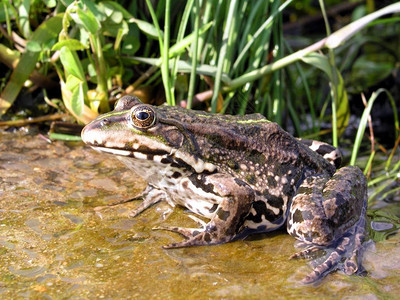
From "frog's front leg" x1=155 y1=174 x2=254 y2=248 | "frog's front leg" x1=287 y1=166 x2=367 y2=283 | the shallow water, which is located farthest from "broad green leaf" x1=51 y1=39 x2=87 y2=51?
"frog's front leg" x1=287 y1=166 x2=367 y2=283

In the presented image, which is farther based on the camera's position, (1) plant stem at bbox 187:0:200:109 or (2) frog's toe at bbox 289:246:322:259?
(1) plant stem at bbox 187:0:200:109

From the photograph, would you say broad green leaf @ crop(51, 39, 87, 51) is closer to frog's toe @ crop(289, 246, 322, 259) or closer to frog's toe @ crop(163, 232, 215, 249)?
frog's toe @ crop(163, 232, 215, 249)

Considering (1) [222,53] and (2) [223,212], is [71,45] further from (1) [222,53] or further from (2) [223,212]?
(2) [223,212]

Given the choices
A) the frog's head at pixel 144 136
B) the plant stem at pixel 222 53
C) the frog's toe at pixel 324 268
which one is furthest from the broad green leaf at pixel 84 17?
the frog's toe at pixel 324 268

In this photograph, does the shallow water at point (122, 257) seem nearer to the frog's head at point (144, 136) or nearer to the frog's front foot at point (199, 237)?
the frog's front foot at point (199, 237)

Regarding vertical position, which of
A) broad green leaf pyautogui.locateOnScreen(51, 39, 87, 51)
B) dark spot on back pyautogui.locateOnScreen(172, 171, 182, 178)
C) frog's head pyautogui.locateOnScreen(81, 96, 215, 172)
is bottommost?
dark spot on back pyautogui.locateOnScreen(172, 171, 182, 178)

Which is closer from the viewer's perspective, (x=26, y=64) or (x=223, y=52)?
(x=223, y=52)

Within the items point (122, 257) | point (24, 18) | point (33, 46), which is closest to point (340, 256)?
point (122, 257)

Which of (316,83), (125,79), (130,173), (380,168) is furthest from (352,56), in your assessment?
(130,173)
